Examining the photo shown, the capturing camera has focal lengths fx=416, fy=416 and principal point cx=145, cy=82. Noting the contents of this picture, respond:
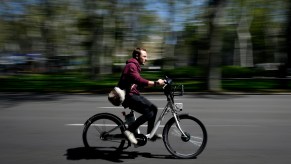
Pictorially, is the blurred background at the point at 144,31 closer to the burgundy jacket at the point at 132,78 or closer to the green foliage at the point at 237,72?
the green foliage at the point at 237,72

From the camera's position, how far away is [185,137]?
635 centimetres

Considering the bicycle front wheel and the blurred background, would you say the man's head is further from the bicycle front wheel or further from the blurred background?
the blurred background

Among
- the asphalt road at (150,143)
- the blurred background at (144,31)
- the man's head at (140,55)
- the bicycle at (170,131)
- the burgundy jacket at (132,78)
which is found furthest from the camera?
the blurred background at (144,31)

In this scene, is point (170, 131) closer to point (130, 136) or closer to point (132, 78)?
point (130, 136)

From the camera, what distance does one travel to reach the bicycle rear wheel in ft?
21.4

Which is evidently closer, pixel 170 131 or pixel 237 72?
pixel 170 131

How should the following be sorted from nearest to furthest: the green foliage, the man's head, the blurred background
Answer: the man's head
the blurred background
the green foliage

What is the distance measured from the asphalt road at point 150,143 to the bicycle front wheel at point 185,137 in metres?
0.15

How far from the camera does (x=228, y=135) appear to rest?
8297mm

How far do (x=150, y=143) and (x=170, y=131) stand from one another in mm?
1128

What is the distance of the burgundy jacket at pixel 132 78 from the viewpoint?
604cm

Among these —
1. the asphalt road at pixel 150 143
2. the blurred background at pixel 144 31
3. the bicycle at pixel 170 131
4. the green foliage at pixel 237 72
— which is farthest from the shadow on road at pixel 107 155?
the green foliage at pixel 237 72

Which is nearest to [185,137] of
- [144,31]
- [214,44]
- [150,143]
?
[150,143]

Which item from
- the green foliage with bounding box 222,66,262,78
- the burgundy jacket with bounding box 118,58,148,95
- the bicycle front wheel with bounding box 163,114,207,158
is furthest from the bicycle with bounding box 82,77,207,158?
the green foliage with bounding box 222,66,262,78
